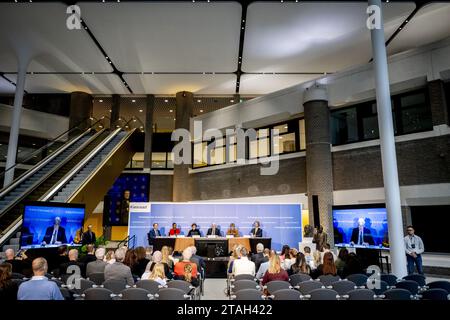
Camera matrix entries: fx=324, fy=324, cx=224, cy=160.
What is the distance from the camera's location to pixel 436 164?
1097cm

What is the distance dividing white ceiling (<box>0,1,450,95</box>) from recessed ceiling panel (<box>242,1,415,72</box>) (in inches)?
1.4

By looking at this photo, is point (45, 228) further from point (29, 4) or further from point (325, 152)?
point (325, 152)

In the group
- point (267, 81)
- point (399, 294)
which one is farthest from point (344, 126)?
point (399, 294)

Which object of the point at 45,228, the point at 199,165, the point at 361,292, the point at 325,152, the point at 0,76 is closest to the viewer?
the point at 361,292

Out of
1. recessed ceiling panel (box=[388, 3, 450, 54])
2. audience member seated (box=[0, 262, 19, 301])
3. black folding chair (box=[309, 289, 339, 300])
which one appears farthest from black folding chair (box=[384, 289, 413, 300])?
recessed ceiling panel (box=[388, 3, 450, 54])

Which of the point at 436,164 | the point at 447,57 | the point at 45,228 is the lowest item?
the point at 45,228

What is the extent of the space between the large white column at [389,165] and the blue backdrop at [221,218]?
6260mm

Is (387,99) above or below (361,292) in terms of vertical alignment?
above

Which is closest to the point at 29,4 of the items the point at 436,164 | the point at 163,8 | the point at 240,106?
the point at 163,8

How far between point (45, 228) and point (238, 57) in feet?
35.8

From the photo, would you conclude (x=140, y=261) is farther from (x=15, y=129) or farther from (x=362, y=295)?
(x=15, y=129)

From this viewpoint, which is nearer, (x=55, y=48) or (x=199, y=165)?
(x=55, y=48)

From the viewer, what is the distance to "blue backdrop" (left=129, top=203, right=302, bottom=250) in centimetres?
1440

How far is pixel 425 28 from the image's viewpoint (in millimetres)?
12883
